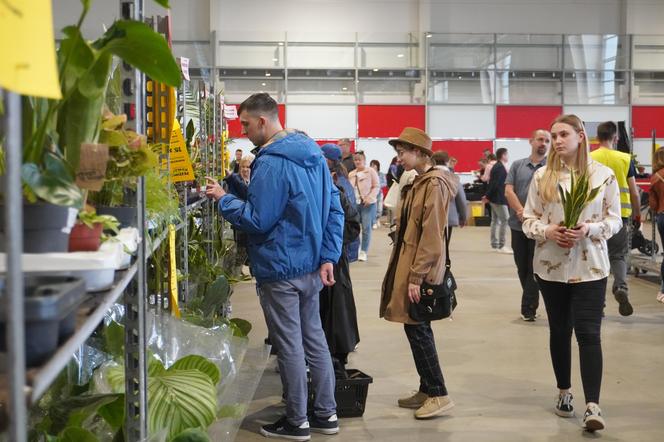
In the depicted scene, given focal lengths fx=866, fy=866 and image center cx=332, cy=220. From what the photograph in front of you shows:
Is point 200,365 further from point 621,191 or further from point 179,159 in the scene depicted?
point 621,191

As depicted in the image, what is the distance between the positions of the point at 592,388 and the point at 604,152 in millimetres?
3146

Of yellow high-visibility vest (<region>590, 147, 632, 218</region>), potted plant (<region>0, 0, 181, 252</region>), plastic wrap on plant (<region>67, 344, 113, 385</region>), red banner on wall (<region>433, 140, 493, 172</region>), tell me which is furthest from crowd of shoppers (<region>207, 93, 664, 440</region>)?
red banner on wall (<region>433, 140, 493, 172</region>)

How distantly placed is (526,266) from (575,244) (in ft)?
8.74

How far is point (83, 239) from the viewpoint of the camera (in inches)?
52.5

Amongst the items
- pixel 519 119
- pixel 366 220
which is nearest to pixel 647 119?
pixel 519 119

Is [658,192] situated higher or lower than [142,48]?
lower

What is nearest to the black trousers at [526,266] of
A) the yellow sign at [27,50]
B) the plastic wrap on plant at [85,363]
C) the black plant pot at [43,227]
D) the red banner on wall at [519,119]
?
the plastic wrap on plant at [85,363]

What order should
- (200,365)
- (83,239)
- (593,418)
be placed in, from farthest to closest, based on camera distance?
(593,418)
(200,365)
(83,239)

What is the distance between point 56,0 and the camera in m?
17.7

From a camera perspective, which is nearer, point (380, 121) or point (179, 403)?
point (179, 403)

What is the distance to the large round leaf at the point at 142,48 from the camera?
1375 millimetres

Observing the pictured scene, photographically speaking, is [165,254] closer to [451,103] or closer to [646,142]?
[451,103]

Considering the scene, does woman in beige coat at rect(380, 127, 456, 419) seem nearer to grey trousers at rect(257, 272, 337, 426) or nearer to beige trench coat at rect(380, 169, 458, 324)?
beige trench coat at rect(380, 169, 458, 324)

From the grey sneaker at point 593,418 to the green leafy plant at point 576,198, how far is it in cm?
82
